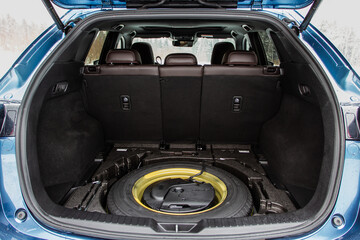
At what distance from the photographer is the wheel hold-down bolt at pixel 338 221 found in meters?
1.00

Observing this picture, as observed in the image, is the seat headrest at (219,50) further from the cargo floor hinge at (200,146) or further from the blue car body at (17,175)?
the blue car body at (17,175)

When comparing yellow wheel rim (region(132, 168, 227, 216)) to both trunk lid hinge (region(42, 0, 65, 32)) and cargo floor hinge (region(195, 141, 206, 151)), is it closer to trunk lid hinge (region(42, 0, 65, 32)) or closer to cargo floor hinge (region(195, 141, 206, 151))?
cargo floor hinge (region(195, 141, 206, 151))

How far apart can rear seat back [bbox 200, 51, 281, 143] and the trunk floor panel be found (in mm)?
163

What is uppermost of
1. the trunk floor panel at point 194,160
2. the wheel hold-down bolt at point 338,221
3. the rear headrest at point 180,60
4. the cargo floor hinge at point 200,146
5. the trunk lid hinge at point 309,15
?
the trunk lid hinge at point 309,15

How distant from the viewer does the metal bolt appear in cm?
102

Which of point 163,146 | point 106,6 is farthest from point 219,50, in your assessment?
point 106,6

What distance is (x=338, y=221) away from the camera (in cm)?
101

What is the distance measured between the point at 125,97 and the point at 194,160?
662 millimetres

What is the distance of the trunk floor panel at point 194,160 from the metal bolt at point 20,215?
345 millimetres

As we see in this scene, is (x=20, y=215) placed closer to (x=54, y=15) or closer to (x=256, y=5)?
(x=54, y=15)

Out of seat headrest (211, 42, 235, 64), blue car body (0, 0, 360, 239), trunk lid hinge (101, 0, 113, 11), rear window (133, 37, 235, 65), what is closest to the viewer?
blue car body (0, 0, 360, 239)

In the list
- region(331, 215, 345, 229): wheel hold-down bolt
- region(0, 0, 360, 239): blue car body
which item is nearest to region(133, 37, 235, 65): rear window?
region(0, 0, 360, 239): blue car body

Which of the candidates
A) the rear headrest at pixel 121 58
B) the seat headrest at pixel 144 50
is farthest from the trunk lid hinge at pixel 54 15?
the seat headrest at pixel 144 50

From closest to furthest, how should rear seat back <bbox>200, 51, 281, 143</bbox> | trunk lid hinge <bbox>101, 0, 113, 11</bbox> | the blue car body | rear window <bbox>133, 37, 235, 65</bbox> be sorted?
the blue car body → trunk lid hinge <bbox>101, 0, 113, 11</bbox> → rear seat back <bbox>200, 51, 281, 143</bbox> → rear window <bbox>133, 37, 235, 65</bbox>
